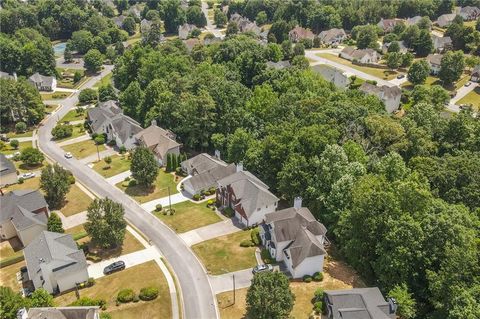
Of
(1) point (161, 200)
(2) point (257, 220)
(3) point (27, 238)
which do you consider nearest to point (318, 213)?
(2) point (257, 220)

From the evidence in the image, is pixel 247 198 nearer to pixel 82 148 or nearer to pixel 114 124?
pixel 114 124

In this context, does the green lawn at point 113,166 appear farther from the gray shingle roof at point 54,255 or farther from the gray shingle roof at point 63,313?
the gray shingle roof at point 63,313

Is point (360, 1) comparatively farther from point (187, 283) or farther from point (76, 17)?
point (187, 283)

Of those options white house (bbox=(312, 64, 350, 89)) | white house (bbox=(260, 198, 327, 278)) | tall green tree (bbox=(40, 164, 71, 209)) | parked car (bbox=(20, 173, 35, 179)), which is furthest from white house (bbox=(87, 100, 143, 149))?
white house (bbox=(312, 64, 350, 89))

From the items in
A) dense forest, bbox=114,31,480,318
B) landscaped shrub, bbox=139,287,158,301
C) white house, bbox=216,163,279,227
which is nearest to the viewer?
dense forest, bbox=114,31,480,318

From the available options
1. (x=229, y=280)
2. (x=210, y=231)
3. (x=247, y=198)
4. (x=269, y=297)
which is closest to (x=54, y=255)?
(x=229, y=280)

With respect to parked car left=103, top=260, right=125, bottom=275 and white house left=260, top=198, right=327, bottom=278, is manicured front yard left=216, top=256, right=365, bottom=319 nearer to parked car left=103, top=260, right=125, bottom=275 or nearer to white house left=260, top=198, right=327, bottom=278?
white house left=260, top=198, right=327, bottom=278

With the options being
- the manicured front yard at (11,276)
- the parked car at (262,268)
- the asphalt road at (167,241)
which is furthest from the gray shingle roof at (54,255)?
the parked car at (262,268)
